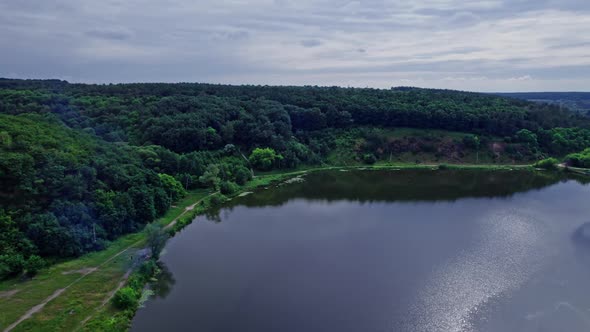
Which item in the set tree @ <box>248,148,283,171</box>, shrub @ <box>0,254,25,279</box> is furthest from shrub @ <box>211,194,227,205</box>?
shrub @ <box>0,254,25,279</box>

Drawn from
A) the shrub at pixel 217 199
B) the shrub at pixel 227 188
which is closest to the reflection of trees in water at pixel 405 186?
the shrub at pixel 217 199

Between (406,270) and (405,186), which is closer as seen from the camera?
(406,270)

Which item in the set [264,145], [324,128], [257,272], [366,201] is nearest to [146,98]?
[264,145]

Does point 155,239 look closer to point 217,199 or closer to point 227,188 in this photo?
point 217,199

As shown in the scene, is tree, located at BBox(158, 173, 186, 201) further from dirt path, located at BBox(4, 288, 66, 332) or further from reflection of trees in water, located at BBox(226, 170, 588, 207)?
dirt path, located at BBox(4, 288, 66, 332)

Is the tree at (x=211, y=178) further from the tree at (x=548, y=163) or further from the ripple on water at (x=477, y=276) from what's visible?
the tree at (x=548, y=163)

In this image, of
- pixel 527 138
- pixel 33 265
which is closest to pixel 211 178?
pixel 33 265

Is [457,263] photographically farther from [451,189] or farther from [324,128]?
[324,128]
